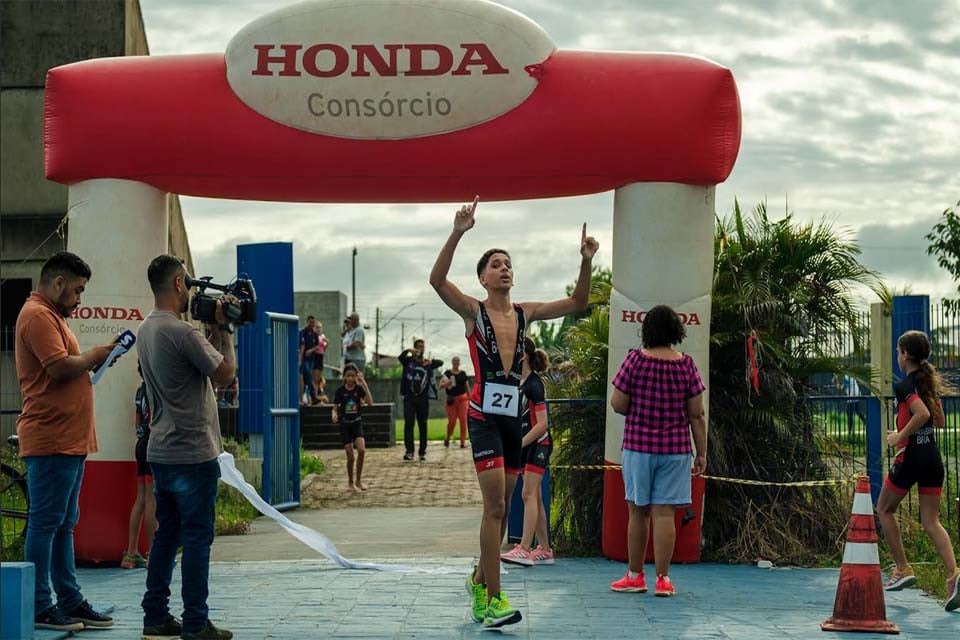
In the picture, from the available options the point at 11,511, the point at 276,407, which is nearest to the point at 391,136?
the point at 11,511

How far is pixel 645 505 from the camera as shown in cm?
837

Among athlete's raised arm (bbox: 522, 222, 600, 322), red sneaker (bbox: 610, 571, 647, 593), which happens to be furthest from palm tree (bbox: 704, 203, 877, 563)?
athlete's raised arm (bbox: 522, 222, 600, 322)

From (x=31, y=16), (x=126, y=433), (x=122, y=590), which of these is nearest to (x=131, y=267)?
(x=126, y=433)

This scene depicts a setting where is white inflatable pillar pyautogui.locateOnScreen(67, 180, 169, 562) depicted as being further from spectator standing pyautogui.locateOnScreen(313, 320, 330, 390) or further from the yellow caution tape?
spectator standing pyautogui.locateOnScreen(313, 320, 330, 390)

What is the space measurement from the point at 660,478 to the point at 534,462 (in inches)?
71.5

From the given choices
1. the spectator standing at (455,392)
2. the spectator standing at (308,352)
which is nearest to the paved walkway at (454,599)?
the spectator standing at (455,392)

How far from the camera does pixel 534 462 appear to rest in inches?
394

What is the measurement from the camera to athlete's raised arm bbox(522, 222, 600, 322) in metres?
7.51

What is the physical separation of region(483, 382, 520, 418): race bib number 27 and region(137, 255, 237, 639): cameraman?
146cm

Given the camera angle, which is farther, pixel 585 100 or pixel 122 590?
pixel 585 100

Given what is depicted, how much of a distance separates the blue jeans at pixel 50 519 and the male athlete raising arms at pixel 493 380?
87.4 inches

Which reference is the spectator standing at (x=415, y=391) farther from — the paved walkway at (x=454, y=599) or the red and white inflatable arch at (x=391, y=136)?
the red and white inflatable arch at (x=391, y=136)

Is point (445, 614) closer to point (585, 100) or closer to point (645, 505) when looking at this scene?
point (645, 505)

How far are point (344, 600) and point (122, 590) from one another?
1.68 metres
